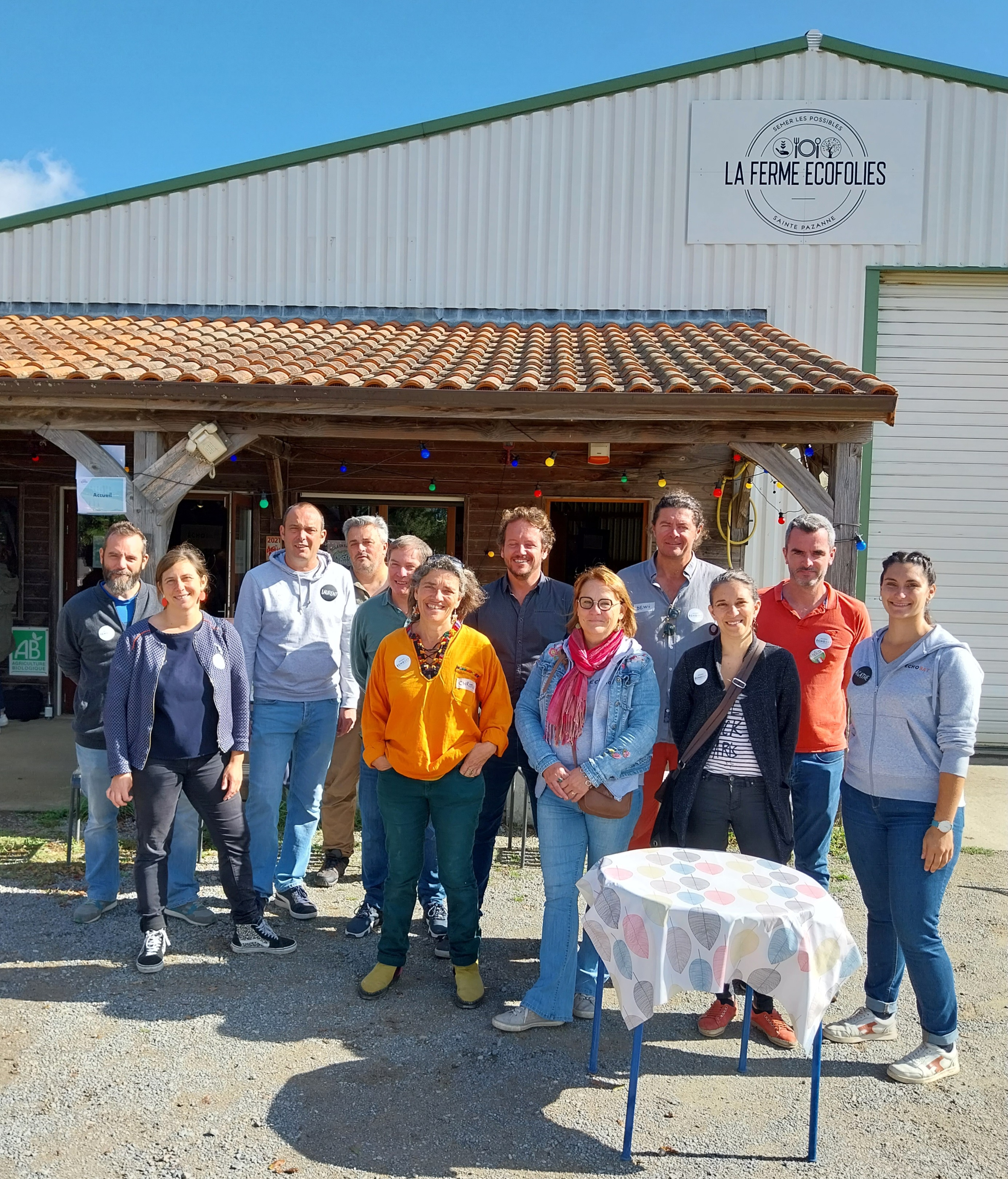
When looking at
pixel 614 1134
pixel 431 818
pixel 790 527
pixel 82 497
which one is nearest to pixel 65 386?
pixel 82 497

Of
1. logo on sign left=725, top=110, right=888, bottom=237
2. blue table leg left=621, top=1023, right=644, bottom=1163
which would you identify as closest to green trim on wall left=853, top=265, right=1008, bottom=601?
logo on sign left=725, top=110, right=888, bottom=237

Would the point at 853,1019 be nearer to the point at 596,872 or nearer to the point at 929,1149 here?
the point at 929,1149

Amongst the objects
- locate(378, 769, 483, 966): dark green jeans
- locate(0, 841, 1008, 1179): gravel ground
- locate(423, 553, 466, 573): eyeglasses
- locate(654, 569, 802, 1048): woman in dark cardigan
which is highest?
locate(423, 553, 466, 573): eyeglasses

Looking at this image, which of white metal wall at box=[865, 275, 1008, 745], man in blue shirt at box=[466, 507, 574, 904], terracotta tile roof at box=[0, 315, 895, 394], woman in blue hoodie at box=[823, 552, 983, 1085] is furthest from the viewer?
white metal wall at box=[865, 275, 1008, 745]

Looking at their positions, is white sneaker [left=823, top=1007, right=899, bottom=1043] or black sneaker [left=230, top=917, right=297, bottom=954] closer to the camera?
white sneaker [left=823, top=1007, right=899, bottom=1043]

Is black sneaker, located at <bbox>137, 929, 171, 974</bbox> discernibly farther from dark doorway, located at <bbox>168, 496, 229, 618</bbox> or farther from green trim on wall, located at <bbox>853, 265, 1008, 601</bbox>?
green trim on wall, located at <bbox>853, 265, 1008, 601</bbox>

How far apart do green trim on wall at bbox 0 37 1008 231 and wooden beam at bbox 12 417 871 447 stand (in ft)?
14.6

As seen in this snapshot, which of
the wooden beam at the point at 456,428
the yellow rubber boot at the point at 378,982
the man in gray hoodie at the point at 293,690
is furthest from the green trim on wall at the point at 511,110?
the yellow rubber boot at the point at 378,982

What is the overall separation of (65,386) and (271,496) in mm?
2874

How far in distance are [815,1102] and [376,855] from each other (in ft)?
6.67

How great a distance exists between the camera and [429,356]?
23.2ft

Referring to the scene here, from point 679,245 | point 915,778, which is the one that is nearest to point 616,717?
point 915,778

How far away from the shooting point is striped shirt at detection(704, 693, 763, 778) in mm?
3211

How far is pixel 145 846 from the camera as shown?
366 centimetres
